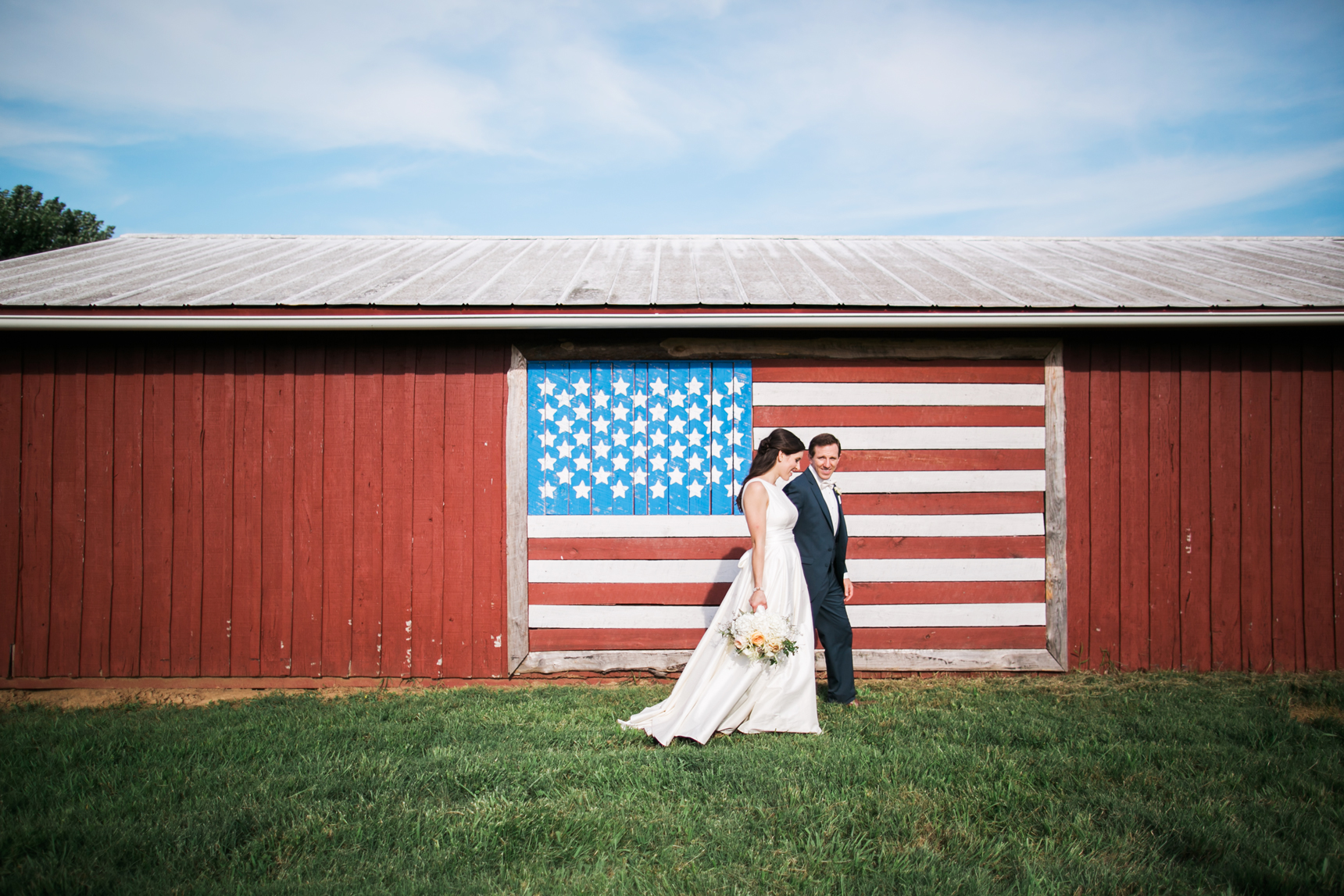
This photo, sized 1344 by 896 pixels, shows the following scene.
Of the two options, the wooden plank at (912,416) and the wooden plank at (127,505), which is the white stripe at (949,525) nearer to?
the wooden plank at (912,416)

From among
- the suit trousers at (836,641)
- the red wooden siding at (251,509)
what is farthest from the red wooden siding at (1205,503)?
the red wooden siding at (251,509)

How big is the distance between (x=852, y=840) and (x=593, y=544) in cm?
333

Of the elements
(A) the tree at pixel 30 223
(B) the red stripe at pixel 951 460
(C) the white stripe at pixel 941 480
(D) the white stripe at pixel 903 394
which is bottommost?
(C) the white stripe at pixel 941 480

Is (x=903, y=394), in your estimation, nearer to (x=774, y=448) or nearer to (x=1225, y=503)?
(x=774, y=448)

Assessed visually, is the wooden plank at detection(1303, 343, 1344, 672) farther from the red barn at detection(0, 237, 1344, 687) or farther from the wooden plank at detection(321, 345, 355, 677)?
the wooden plank at detection(321, 345, 355, 677)

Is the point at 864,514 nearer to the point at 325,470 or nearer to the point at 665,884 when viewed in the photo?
the point at 665,884

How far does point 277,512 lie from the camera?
582cm

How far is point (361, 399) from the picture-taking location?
5855 millimetres

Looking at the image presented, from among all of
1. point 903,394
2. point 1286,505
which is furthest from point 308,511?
point 1286,505

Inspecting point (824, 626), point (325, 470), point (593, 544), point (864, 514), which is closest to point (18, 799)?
point (325, 470)

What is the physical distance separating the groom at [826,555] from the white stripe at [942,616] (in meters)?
1.13

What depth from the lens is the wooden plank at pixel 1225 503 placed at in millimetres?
5824

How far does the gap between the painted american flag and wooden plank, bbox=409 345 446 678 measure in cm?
74

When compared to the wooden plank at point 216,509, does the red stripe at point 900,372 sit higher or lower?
higher
